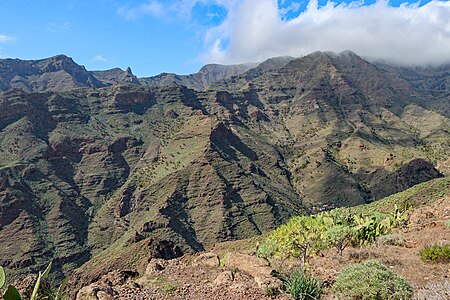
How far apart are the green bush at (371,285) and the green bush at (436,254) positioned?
325 cm

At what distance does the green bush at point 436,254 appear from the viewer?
12781 millimetres

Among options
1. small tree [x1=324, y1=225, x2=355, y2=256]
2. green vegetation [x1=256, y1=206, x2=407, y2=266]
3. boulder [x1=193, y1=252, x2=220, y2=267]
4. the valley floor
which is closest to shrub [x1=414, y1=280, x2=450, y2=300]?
the valley floor

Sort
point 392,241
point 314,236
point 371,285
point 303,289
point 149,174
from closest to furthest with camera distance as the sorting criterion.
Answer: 1. point 371,285
2. point 303,289
3. point 314,236
4. point 392,241
5. point 149,174

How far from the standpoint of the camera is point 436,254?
12.9m

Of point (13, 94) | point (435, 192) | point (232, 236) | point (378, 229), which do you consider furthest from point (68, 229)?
point (378, 229)

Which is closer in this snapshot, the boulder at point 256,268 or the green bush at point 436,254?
the boulder at point 256,268

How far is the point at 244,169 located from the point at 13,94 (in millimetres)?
99196

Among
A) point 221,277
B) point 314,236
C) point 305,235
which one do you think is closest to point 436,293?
point 221,277

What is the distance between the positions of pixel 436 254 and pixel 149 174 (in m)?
136

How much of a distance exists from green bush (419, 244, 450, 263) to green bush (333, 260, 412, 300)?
128 inches

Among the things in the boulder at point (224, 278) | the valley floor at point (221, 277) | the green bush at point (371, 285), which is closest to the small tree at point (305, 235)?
the valley floor at point (221, 277)

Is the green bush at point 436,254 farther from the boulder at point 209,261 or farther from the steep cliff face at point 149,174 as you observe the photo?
the steep cliff face at point 149,174

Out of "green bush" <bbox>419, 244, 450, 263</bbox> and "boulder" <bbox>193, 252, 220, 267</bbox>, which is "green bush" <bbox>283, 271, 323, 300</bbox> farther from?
"green bush" <bbox>419, 244, 450, 263</bbox>

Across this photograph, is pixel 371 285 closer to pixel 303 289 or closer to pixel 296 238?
pixel 303 289
